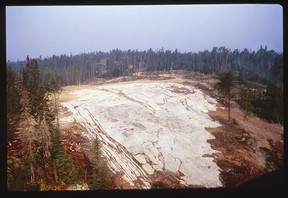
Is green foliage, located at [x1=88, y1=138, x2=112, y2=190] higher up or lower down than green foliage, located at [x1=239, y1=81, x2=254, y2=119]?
lower down

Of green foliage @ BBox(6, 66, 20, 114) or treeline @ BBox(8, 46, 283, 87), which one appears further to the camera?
treeline @ BBox(8, 46, 283, 87)

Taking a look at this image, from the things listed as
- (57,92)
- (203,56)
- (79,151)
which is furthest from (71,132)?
(203,56)

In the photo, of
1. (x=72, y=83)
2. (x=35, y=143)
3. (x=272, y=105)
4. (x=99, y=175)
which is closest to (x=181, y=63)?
(x=272, y=105)

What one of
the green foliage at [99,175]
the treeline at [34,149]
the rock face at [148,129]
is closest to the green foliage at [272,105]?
the rock face at [148,129]

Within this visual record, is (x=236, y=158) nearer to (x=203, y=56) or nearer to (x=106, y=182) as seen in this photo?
(x=203, y=56)

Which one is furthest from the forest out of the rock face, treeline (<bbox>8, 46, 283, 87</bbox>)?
the rock face

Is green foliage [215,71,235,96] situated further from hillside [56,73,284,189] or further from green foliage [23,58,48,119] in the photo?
green foliage [23,58,48,119]
